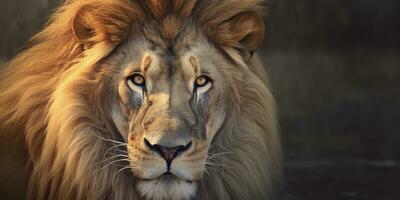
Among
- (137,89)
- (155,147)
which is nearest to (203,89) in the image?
(137,89)

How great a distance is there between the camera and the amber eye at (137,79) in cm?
491

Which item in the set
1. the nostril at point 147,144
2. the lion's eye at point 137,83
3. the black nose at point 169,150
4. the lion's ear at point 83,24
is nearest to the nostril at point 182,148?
the black nose at point 169,150

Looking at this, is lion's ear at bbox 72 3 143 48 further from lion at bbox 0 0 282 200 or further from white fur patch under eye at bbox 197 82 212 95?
white fur patch under eye at bbox 197 82 212 95

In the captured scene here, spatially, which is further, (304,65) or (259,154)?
(304,65)

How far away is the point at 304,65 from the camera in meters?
6.75

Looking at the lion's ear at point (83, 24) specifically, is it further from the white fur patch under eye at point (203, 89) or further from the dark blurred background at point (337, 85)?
the dark blurred background at point (337, 85)

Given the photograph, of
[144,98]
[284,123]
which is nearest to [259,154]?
[144,98]

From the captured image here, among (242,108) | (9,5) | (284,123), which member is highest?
(9,5)

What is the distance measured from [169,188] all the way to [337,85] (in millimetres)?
2375

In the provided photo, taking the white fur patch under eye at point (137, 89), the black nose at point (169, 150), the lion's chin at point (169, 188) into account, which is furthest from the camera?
the white fur patch under eye at point (137, 89)

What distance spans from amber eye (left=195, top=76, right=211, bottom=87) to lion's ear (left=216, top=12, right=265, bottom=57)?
0.66 feet

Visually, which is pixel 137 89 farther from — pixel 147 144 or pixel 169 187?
pixel 169 187

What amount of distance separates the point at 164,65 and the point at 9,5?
A: 1672 millimetres

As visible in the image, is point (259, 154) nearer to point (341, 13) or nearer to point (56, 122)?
point (56, 122)
